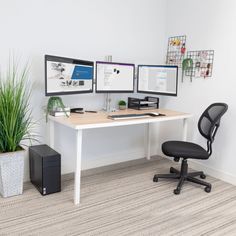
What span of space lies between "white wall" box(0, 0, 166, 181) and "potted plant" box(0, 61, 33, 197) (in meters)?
0.22

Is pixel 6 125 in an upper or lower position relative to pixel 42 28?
lower

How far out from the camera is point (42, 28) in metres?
2.65

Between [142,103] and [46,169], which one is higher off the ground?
[142,103]

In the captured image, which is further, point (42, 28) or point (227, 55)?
point (227, 55)

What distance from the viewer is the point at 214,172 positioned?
3139mm

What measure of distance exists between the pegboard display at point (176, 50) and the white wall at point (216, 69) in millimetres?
90

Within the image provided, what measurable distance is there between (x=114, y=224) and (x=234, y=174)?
1.59 m

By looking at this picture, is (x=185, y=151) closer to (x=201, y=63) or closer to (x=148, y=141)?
(x=148, y=141)

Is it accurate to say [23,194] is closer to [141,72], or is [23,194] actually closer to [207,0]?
[141,72]

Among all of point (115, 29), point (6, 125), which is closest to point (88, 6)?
point (115, 29)

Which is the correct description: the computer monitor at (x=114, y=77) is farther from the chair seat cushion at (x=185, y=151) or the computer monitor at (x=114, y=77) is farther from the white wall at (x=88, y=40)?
the chair seat cushion at (x=185, y=151)

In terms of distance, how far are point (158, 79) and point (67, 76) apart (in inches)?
46.2

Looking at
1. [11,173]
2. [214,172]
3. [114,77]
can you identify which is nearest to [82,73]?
[114,77]

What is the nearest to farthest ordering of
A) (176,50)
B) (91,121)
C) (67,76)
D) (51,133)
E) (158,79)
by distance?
(91,121)
(67,76)
(51,133)
(158,79)
(176,50)
